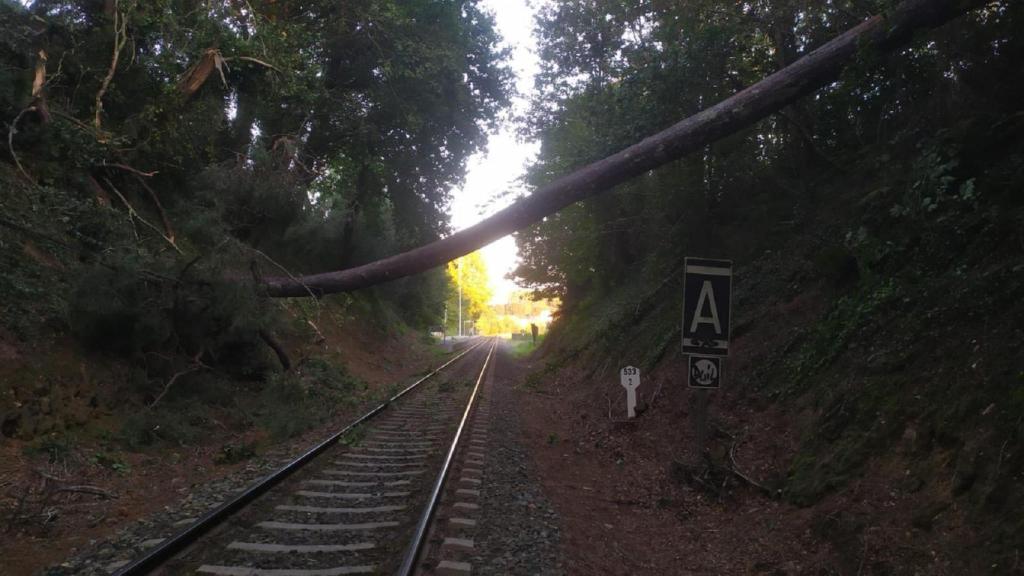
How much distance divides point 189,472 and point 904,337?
8.42 metres

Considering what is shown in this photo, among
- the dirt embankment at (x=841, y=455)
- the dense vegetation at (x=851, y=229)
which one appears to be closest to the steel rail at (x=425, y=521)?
the dirt embankment at (x=841, y=455)

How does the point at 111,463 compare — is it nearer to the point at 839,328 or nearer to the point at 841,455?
the point at 841,455

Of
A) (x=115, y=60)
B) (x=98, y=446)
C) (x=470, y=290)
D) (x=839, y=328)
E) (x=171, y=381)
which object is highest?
(x=470, y=290)

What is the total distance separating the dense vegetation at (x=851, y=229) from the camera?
15.9ft

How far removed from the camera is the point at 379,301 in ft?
104

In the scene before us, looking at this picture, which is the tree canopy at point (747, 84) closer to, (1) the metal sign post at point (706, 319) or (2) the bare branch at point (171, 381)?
(1) the metal sign post at point (706, 319)

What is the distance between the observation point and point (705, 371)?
6.59 metres

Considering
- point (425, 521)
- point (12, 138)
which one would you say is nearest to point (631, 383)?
point (425, 521)

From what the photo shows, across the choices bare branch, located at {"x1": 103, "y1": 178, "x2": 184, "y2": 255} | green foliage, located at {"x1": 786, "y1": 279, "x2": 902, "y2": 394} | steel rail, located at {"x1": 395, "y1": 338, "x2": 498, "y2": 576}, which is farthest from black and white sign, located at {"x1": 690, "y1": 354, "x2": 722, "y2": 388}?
bare branch, located at {"x1": 103, "y1": 178, "x2": 184, "y2": 255}

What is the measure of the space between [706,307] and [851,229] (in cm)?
387

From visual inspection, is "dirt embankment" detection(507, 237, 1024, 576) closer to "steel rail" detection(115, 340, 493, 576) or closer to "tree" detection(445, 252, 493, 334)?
"steel rail" detection(115, 340, 493, 576)

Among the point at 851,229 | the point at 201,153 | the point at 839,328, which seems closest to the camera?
the point at 839,328

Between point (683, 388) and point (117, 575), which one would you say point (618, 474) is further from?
point (117, 575)

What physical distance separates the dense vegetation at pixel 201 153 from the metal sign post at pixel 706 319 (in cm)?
744
